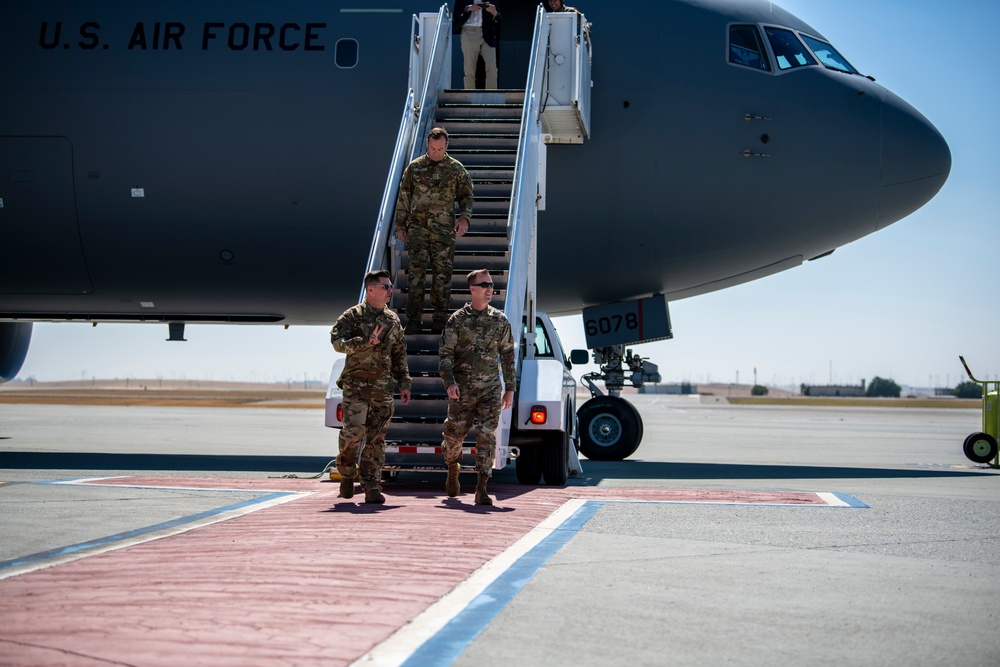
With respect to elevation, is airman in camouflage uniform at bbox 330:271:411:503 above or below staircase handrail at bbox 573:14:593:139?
below

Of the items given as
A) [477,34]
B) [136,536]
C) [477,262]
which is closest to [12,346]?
[477,34]

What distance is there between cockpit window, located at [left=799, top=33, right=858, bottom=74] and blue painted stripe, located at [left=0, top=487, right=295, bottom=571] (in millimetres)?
9958

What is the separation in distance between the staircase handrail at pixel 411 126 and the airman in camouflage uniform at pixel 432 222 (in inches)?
22.8

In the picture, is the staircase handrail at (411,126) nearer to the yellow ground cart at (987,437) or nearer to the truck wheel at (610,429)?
the truck wheel at (610,429)

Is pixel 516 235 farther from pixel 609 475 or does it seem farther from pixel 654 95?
pixel 654 95

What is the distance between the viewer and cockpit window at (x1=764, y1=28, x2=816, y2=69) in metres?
15.1

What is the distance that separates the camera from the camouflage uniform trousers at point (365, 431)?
29.6 ft

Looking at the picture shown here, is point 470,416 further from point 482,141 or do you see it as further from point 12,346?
point 12,346

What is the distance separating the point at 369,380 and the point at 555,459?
2.70m

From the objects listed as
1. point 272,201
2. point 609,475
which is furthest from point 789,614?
point 272,201

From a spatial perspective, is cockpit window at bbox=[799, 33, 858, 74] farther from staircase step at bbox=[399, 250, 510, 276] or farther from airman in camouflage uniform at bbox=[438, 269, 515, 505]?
airman in camouflage uniform at bbox=[438, 269, 515, 505]

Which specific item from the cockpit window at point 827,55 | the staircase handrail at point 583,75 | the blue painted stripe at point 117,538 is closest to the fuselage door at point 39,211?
the staircase handrail at point 583,75

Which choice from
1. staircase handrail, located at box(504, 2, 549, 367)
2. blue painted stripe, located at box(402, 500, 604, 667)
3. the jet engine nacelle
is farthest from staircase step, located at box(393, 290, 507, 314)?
the jet engine nacelle

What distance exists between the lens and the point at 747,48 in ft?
49.4
